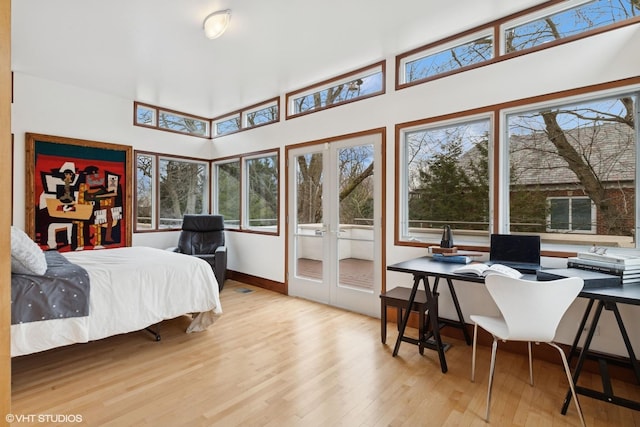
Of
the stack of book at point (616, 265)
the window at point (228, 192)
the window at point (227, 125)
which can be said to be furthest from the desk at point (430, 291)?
the window at point (227, 125)

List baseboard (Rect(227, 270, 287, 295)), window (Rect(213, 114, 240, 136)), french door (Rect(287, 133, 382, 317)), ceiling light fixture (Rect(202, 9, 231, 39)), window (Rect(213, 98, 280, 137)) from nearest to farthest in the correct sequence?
1. ceiling light fixture (Rect(202, 9, 231, 39))
2. french door (Rect(287, 133, 382, 317))
3. baseboard (Rect(227, 270, 287, 295))
4. window (Rect(213, 98, 280, 137))
5. window (Rect(213, 114, 240, 136))

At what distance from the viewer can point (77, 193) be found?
14.1ft

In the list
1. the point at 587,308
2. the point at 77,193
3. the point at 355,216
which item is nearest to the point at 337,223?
the point at 355,216

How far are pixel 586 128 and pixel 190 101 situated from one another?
476 centimetres

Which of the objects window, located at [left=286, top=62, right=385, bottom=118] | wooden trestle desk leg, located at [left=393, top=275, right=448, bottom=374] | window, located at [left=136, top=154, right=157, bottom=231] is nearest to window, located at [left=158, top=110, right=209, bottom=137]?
window, located at [left=136, top=154, right=157, bottom=231]

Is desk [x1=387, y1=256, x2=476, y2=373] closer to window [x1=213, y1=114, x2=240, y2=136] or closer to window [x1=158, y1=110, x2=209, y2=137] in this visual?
window [x1=213, y1=114, x2=240, y2=136]

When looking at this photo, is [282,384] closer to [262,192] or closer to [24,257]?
[24,257]

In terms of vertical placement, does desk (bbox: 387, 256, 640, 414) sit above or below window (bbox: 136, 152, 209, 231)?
below

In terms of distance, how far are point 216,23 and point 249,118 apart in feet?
8.15

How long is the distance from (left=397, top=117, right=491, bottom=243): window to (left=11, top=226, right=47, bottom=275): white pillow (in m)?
3.07

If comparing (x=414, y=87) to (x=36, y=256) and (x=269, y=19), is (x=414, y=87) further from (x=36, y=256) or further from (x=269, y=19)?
(x=36, y=256)

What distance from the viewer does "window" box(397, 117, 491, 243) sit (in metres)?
3.04

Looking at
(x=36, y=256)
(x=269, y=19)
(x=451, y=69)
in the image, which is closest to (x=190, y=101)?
(x=269, y=19)

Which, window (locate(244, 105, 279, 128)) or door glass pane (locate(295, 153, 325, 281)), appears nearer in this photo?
door glass pane (locate(295, 153, 325, 281))
